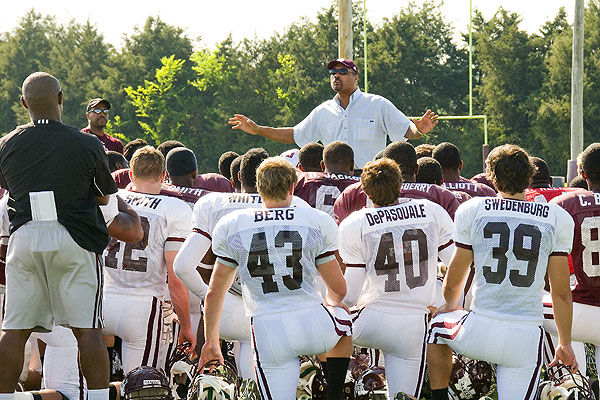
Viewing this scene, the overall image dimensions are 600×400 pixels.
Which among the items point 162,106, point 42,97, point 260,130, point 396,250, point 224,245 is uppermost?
point 162,106

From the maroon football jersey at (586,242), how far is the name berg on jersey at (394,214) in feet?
3.31

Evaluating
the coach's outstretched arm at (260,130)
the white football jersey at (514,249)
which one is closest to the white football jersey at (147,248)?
the white football jersey at (514,249)

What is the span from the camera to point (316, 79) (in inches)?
2288

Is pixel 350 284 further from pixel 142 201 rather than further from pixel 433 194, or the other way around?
pixel 142 201

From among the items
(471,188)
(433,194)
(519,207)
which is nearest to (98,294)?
(519,207)

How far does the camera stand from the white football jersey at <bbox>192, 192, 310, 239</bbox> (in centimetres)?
643

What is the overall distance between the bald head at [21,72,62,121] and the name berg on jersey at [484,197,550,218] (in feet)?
7.99

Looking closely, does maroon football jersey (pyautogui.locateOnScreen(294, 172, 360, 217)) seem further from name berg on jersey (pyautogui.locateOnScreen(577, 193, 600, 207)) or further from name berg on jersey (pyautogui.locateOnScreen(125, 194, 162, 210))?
name berg on jersey (pyautogui.locateOnScreen(577, 193, 600, 207))

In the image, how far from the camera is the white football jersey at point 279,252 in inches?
214

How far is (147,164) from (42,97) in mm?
1445

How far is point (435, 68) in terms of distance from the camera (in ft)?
185

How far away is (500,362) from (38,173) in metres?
2.70

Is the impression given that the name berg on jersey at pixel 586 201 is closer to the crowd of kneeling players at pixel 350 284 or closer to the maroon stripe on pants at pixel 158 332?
the crowd of kneeling players at pixel 350 284

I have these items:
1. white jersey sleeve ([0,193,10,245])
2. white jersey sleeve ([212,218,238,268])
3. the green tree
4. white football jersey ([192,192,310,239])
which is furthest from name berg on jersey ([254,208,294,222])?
the green tree
